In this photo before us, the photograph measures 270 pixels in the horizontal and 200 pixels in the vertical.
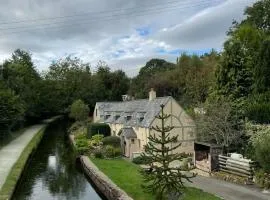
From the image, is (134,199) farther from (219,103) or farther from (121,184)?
(219,103)

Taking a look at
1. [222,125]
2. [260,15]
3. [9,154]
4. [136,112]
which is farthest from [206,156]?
[260,15]

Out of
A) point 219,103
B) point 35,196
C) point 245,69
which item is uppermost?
point 245,69

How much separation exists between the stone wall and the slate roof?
7.66 metres

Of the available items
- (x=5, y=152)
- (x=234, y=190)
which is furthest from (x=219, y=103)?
(x=5, y=152)

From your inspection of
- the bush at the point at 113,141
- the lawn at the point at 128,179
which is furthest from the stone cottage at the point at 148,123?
the lawn at the point at 128,179

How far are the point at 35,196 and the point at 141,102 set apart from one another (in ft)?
75.8

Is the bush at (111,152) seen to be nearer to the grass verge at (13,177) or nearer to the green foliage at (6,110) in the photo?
the grass verge at (13,177)

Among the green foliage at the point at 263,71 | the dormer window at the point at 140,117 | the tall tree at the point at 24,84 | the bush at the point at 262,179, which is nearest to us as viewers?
the bush at the point at 262,179

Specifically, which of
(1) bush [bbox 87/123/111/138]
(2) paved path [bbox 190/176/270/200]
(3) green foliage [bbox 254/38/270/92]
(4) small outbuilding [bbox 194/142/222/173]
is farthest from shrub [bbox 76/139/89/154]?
(2) paved path [bbox 190/176/270/200]

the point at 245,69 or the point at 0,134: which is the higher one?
the point at 245,69

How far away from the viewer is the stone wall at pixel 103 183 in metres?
24.0

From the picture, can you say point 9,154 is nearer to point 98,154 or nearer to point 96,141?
point 98,154

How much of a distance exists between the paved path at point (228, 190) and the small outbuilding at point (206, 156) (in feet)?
7.99

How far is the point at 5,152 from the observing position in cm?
4238
